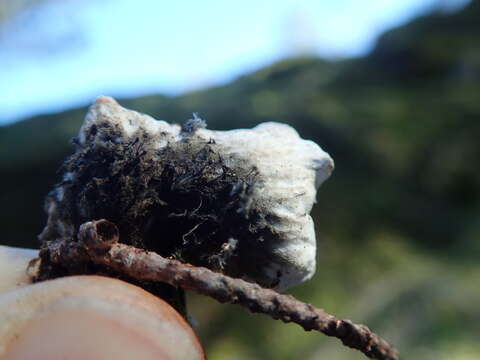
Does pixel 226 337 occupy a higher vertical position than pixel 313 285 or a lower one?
lower

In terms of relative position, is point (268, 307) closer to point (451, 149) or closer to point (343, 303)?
point (343, 303)

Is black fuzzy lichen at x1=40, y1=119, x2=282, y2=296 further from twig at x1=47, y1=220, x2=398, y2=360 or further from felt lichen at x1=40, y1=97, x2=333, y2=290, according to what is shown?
twig at x1=47, y1=220, x2=398, y2=360

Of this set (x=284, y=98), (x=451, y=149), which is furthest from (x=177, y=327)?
(x=284, y=98)

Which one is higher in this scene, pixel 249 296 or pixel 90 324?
pixel 249 296

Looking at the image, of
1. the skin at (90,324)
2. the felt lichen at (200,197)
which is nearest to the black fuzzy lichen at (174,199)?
the felt lichen at (200,197)

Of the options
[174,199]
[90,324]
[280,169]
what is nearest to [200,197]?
[174,199]

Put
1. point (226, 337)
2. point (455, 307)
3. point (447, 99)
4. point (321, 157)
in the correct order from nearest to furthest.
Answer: point (321, 157)
point (455, 307)
point (226, 337)
point (447, 99)

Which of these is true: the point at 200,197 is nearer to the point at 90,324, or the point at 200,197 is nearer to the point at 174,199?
the point at 174,199
